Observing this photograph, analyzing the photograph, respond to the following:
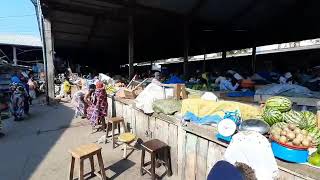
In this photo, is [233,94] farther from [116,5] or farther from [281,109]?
[116,5]

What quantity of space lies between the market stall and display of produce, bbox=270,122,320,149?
0.66 ft

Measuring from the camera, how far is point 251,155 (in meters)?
2.34

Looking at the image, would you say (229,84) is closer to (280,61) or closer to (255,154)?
(255,154)

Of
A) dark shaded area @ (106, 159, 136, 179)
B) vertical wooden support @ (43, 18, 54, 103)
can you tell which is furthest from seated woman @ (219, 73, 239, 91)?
vertical wooden support @ (43, 18, 54, 103)

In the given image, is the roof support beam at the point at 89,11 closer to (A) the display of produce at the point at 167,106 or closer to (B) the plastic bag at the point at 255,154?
(A) the display of produce at the point at 167,106

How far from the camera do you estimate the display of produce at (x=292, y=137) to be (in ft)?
7.70

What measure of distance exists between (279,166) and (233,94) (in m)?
4.01

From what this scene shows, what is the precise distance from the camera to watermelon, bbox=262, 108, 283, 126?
9.62ft

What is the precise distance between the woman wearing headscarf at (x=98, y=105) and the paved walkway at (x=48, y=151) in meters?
0.46

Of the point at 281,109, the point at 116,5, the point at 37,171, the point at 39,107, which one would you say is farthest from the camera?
the point at 39,107

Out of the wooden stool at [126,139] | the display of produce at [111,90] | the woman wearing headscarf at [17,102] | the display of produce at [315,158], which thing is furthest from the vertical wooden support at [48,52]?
the display of produce at [315,158]

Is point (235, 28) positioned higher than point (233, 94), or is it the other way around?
point (235, 28)

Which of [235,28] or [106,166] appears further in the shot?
[235,28]

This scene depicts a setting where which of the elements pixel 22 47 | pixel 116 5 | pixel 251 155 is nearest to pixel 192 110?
pixel 251 155
